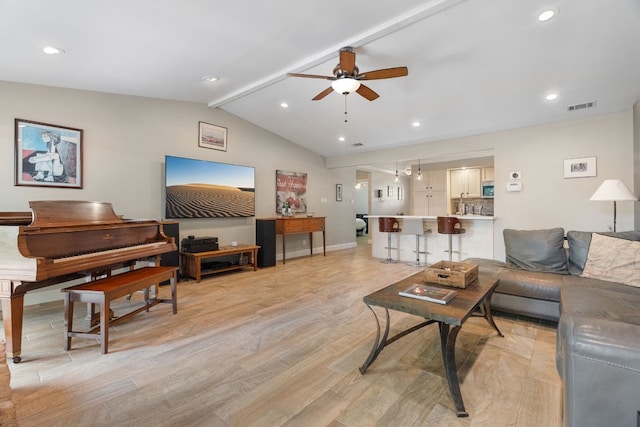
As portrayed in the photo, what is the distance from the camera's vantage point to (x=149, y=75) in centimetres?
339

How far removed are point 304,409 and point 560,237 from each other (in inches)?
121

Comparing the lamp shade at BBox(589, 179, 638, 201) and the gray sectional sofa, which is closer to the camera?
the gray sectional sofa

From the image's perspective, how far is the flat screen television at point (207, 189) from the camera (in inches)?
171

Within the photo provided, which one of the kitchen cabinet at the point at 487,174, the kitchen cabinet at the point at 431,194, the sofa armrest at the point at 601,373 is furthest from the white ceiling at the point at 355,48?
the kitchen cabinet at the point at 431,194

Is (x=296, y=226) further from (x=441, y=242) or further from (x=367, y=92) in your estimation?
(x=367, y=92)

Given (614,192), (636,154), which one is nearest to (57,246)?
(614,192)

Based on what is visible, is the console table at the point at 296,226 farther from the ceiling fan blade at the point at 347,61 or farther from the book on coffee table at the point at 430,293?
the book on coffee table at the point at 430,293

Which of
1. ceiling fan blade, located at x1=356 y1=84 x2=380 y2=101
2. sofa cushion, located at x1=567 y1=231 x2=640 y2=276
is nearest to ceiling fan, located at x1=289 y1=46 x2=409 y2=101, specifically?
ceiling fan blade, located at x1=356 y1=84 x2=380 y2=101

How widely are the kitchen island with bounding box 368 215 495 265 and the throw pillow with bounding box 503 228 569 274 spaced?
1755mm

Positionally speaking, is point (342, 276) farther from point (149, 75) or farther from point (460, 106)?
point (149, 75)

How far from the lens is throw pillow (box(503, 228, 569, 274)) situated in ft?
9.62

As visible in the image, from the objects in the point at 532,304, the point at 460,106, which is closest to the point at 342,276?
the point at 532,304

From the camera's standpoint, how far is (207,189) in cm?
475

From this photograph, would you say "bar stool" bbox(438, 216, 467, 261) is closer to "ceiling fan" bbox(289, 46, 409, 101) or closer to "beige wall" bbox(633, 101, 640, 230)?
"beige wall" bbox(633, 101, 640, 230)
